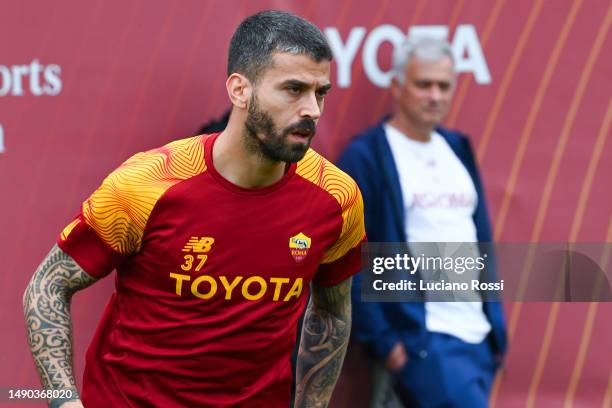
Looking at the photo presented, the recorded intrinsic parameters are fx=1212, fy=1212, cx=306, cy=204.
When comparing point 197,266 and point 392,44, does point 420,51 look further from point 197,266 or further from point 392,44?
point 197,266

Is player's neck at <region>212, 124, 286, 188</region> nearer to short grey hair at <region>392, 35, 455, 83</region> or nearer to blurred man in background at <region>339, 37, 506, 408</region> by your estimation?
blurred man in background at <region>339, 37, 506, 408</region>

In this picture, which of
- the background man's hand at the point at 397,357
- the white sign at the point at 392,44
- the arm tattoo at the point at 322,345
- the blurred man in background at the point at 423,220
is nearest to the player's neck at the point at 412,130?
the blurred man in background at the point at 423,220

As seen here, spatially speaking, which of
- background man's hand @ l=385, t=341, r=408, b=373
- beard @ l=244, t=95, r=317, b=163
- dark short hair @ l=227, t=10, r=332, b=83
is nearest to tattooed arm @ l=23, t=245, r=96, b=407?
beard @ l=244, t=95, r=317, b=163

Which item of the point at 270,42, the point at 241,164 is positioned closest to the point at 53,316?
the point at 241,164

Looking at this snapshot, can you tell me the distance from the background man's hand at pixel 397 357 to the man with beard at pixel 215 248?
1.51 m

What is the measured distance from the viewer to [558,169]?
5504mm

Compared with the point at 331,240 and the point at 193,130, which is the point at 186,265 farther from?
the point at 193,130

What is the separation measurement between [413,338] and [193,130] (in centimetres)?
134

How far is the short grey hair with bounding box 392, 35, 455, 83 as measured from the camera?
532 cm

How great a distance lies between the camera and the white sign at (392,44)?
5453 millimetres

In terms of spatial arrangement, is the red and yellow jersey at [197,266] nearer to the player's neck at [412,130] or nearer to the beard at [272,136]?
the beard at [272,136]

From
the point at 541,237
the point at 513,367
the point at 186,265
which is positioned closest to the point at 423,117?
the point at 541,237

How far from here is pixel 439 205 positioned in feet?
17.4

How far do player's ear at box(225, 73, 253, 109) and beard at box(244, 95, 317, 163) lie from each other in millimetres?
30
